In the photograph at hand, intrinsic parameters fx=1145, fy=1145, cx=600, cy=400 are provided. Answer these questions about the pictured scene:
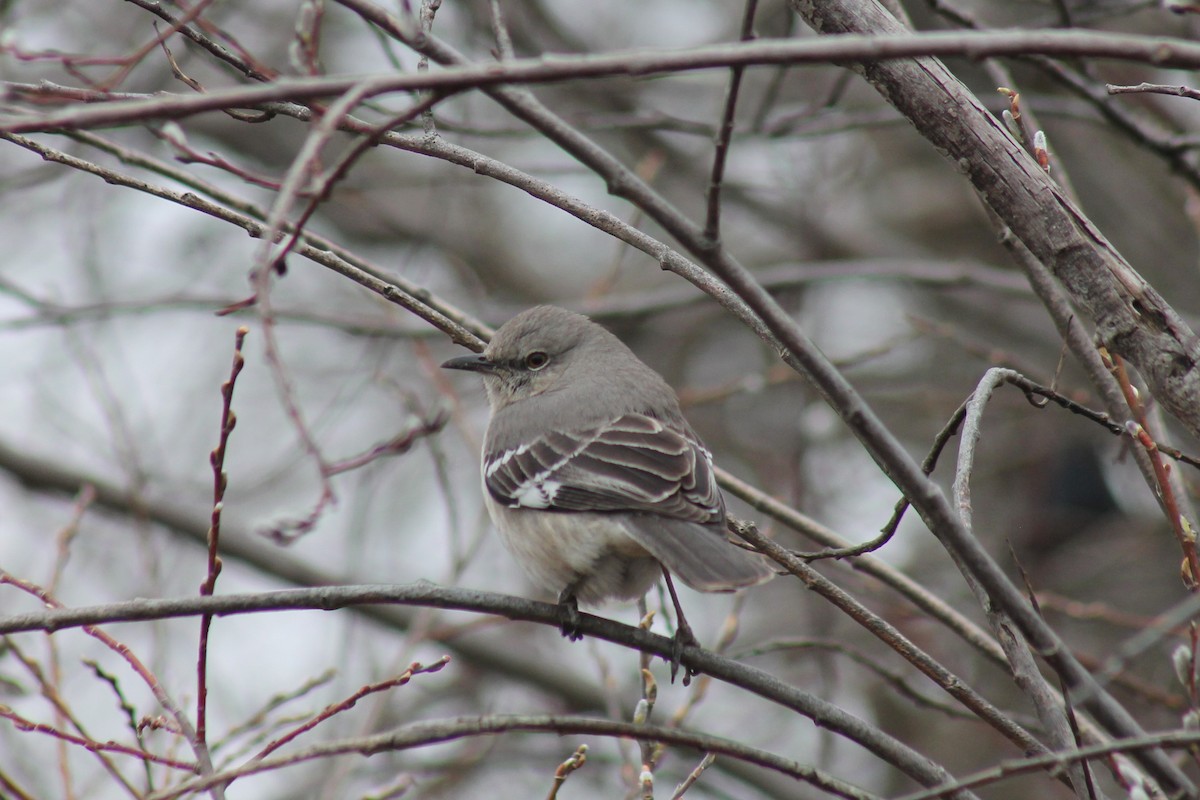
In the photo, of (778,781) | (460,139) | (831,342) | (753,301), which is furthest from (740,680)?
(831,342)

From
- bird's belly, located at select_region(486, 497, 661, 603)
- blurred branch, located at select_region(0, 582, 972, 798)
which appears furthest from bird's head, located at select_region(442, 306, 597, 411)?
blurred branch, located at select_region(0, 582, 972, 798)

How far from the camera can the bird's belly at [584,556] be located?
11.5 feet

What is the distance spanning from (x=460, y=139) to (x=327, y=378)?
3.60m

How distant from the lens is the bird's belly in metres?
3.50

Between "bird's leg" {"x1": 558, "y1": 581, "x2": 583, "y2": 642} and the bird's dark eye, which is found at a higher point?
the bird's dark eye

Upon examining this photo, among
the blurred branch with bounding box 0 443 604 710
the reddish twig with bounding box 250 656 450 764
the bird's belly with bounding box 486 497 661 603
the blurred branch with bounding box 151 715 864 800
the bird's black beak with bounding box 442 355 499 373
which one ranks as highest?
the blurred branch with bounding box 0 443 604 710

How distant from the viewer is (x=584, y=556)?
11.6 ft

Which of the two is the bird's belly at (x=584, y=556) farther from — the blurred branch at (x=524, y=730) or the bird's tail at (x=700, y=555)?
the blurred branch at (x=524, y=730)

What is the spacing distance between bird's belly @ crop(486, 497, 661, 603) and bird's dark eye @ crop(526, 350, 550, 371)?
0.98 metres

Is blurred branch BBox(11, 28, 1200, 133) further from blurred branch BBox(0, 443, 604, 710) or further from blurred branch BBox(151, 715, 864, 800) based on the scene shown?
blurred branch BBox(0, 443, 604, 710)

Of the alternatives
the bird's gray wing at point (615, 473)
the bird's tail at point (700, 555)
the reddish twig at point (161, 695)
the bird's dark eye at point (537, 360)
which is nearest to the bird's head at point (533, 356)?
the bird's dark eye at point (537, 360)

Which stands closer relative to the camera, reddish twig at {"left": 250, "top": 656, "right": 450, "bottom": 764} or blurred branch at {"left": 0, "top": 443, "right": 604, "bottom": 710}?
reddish twig at {"left": 250, "top": 656, "right": 450, "bottom": 764}

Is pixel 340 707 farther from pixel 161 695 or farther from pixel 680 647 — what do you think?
pixel 680 647

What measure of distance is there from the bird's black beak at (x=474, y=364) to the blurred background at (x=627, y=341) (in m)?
0.25
